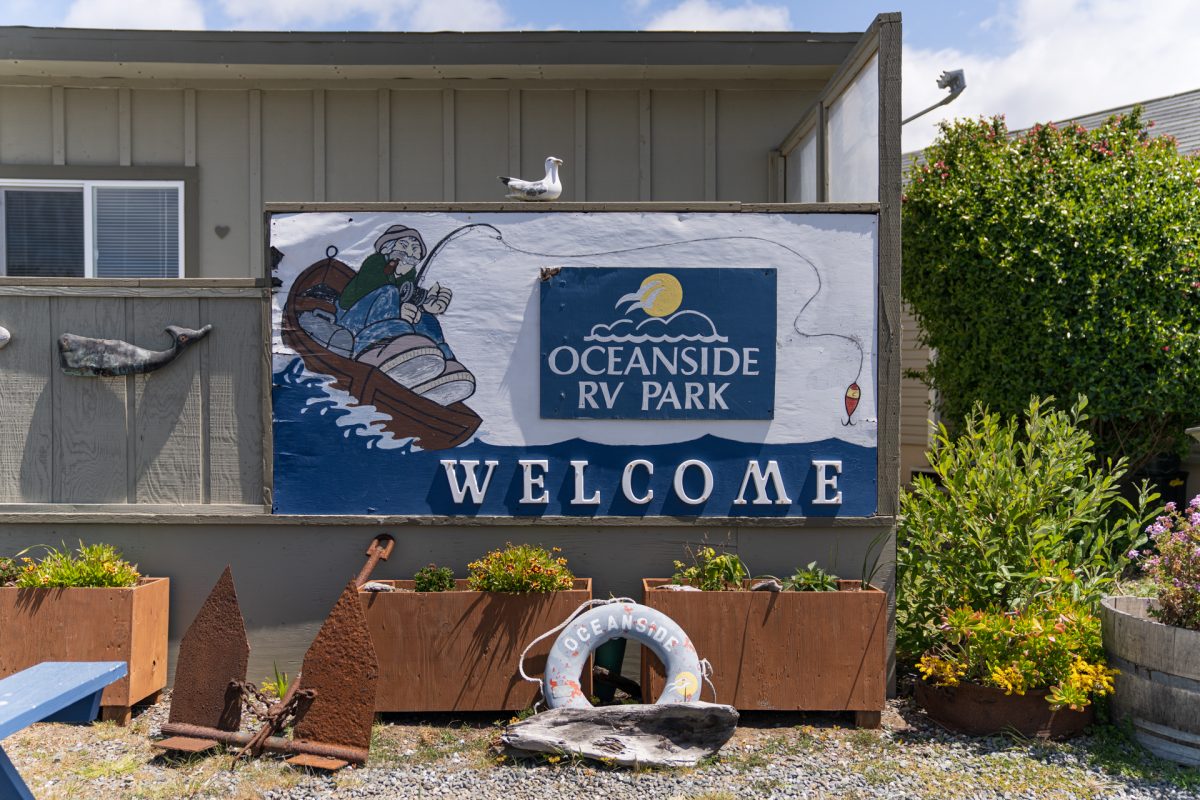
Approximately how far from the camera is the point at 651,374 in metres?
4.89

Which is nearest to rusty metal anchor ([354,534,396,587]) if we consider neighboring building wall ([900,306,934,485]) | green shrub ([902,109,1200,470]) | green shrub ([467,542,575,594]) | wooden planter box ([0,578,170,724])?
green shrub ([467,542,575,594])

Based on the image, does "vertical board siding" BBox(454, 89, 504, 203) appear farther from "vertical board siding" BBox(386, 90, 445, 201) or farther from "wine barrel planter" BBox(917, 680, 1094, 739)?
"wine barrel planter" BBox(917, 680, 1094, 739)

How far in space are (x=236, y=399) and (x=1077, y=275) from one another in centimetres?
596

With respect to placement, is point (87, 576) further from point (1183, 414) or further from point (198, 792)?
point (1183, 414)

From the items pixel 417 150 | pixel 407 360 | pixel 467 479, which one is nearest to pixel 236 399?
pixel 407 360

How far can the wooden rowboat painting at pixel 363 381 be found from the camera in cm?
488

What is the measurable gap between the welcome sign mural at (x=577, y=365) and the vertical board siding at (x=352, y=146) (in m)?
1.92

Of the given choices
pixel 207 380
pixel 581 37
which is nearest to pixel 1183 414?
pixel 581 37

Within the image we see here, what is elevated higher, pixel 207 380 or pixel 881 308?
pixel 881 308

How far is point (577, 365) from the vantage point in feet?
16.1

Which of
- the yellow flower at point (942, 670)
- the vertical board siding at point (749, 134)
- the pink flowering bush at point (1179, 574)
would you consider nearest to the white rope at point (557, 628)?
the yellow flower at point (942, 670)

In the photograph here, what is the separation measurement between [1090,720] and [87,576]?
4.95 metres

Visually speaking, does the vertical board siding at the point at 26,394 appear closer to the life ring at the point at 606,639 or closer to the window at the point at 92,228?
the window at the point at 92,228

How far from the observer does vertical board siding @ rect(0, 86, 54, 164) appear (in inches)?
260
